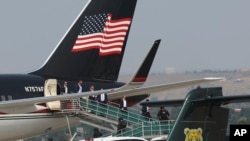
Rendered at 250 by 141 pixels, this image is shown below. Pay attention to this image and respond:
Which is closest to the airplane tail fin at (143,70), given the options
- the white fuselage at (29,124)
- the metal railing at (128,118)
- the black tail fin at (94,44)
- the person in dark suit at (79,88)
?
the metal railing at (128,118)

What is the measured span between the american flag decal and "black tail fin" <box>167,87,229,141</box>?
26.6 meters

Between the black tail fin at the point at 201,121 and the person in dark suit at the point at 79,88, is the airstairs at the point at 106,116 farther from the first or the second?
the black tail fin at the point at 201,121

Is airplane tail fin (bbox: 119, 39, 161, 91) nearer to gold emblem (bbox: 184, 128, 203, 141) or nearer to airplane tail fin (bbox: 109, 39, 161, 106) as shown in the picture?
airplane tail fin (bbox: 109, 39, 161, 106)

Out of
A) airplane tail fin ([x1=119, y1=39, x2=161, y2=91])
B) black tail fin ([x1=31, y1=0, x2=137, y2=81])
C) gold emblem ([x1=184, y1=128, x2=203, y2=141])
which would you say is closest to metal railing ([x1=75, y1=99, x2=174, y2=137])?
black tail fin ([x1=31, y1=0, x2=137, y2=81])

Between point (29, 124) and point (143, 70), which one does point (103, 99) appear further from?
point (143, 70)

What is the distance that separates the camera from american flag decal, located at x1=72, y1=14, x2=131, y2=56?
47.9 metres

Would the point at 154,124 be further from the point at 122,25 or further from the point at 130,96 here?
the point at 122,25

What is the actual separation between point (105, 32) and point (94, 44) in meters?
1.08

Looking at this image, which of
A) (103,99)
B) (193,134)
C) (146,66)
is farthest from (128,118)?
(193,134)

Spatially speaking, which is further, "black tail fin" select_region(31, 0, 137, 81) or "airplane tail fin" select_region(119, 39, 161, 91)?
"black tail fin" select_region(31, 0, 137, 81)

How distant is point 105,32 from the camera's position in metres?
48.2

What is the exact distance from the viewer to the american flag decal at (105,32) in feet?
157

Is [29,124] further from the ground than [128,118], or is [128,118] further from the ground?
[128,118]

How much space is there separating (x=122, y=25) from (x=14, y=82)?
333 inches
